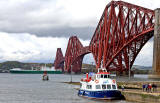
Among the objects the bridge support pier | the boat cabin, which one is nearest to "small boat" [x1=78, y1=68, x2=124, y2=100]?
the boat cabin

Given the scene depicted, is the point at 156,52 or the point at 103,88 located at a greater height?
the point at 156,52

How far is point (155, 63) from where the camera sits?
10688 cm

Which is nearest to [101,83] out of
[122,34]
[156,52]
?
[156,52]

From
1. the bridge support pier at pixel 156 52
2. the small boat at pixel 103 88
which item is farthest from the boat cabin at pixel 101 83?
the bridge support pier at pixel 156 52

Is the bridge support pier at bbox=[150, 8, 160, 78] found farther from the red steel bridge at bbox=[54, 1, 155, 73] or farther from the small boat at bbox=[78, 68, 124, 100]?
the small boat at bbox=[78, 68, 124, 100]

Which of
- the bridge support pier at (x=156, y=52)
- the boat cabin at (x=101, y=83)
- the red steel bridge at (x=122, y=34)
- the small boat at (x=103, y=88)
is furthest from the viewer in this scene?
the red steel bridge at (x=122, y=34)

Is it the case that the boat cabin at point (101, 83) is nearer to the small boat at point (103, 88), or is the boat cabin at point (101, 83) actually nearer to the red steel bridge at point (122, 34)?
the small boat at point (103, 88)

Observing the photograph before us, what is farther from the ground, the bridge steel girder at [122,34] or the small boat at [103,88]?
the bridge steel girder at [122,34]

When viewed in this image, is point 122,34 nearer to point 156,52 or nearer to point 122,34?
point 122,34

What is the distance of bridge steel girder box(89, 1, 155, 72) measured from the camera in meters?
133

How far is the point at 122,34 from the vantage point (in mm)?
146750

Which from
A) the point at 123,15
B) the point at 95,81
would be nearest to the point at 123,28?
the point at 123,15

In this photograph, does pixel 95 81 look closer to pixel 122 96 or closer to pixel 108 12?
pixel 122 96

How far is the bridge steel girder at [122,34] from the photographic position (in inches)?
5241
